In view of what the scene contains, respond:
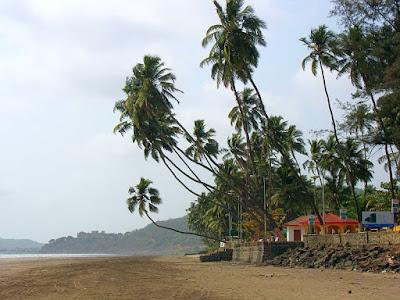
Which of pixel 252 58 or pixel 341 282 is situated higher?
pixel 252 58

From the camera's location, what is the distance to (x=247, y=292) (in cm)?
1745

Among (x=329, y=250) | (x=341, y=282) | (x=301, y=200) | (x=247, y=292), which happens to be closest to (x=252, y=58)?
(x=329, y=250)

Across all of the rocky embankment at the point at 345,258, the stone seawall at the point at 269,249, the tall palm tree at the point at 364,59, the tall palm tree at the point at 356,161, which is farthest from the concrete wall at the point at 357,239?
the tall palm tree at the point at 356,161

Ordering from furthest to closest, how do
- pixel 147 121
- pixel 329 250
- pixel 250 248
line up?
pixel 147 121
pixel 250 248
pixel 329 250

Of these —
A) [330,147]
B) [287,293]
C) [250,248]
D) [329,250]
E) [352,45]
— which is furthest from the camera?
[330,147]

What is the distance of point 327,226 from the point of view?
2106 inches

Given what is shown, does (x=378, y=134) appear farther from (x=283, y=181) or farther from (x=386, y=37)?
(x=283, y=181)

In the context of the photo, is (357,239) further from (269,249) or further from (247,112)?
(247,112)

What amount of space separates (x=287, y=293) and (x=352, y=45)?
2546 cm

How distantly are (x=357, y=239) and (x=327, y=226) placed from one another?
2094 cm

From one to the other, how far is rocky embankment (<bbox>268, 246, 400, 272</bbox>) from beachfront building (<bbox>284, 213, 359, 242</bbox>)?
1226 centimetres

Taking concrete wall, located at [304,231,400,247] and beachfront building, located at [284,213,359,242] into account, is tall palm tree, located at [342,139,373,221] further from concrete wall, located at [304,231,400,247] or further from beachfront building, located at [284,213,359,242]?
concrete wall, located at [304,231,400,247]

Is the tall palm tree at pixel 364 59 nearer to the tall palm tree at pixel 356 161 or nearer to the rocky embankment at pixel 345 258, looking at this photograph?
the rocky embankment at pixel 345 258

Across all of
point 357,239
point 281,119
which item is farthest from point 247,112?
point 357,239
